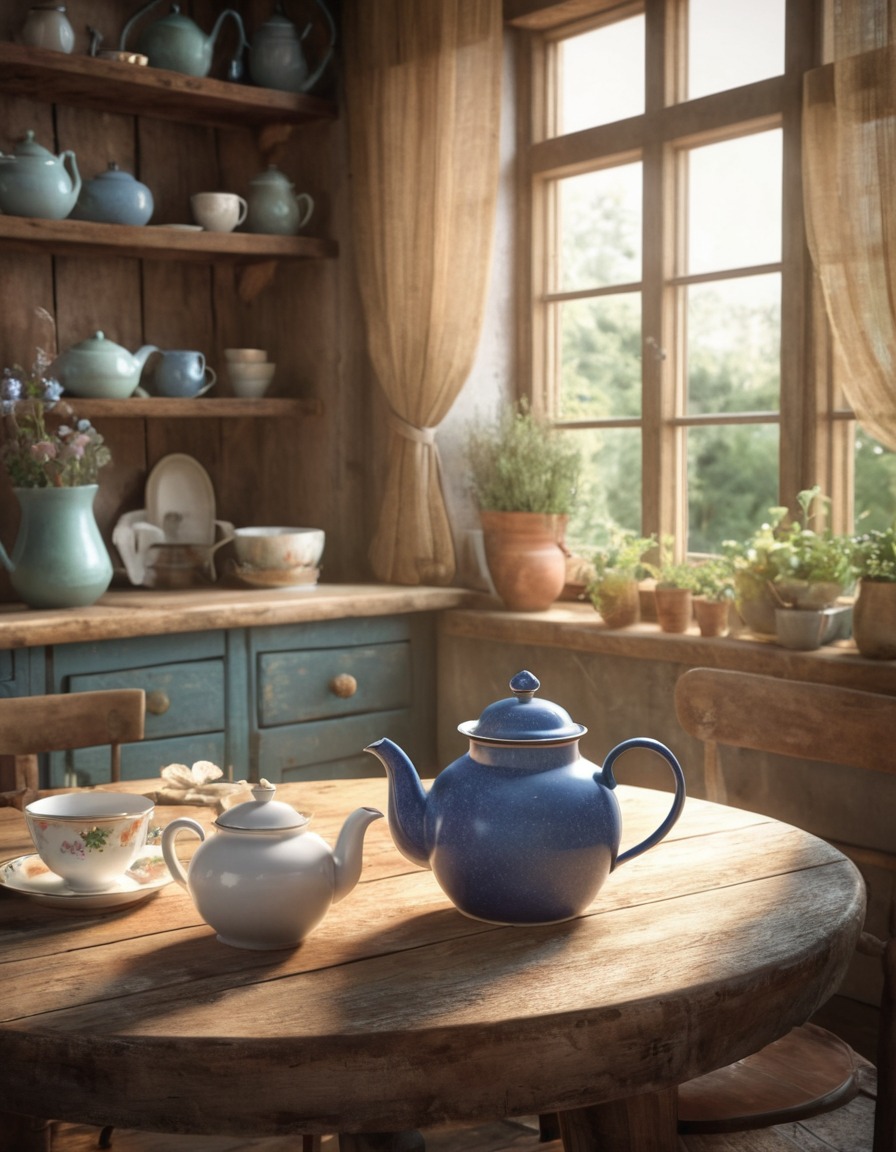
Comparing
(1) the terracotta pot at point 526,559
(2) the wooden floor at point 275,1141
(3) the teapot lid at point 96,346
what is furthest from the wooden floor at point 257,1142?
(3) the teapot lid at point 96,346

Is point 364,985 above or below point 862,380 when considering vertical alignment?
below

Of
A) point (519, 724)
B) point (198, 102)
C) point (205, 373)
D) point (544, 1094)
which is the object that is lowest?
point (544, 1094)

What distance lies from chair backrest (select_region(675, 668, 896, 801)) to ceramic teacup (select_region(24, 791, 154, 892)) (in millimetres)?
1054

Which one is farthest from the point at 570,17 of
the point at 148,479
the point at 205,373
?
the point at 148,479

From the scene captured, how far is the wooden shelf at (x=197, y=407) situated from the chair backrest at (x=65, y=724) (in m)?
1.33

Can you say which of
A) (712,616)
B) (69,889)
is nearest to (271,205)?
(712,616)

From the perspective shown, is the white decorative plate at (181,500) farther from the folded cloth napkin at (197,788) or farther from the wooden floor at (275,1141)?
the folded cloth napkin at (197,788)

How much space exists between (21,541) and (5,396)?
37cm

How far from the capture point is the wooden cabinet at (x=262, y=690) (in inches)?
120

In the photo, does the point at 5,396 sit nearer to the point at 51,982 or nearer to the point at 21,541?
the point at 21,541

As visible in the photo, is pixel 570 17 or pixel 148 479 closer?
pixel 570 17

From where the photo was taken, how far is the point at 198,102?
358 centimetres

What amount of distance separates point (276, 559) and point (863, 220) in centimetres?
170

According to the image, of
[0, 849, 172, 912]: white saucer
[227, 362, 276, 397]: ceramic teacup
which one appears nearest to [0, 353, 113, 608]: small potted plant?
[227, 362, 276, 397]: ceramic teacup
